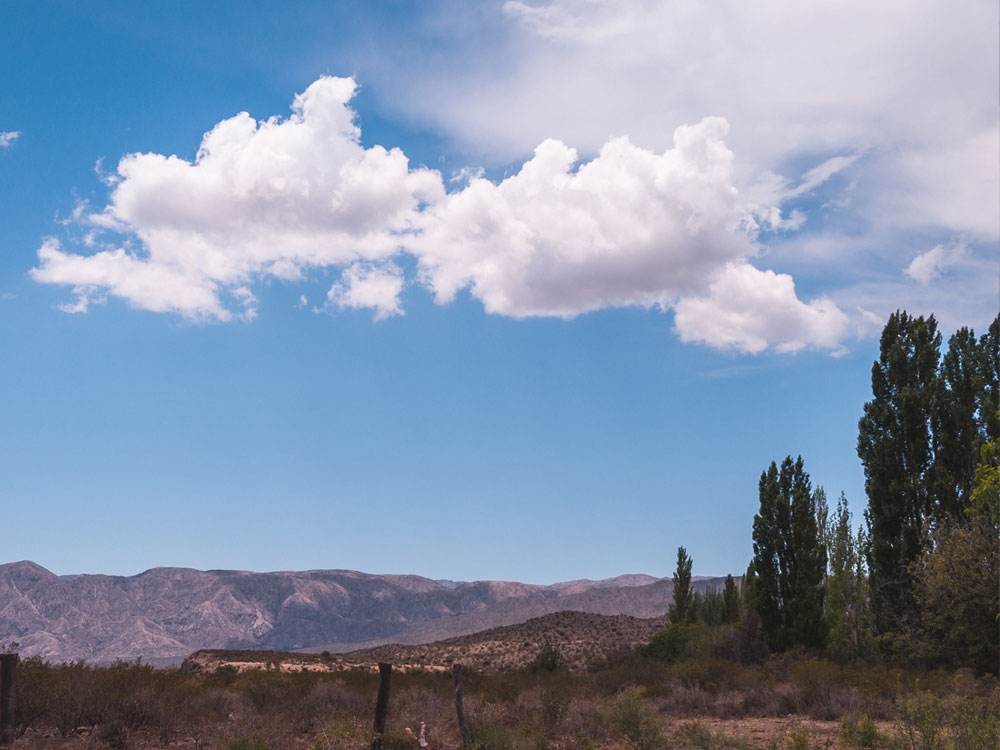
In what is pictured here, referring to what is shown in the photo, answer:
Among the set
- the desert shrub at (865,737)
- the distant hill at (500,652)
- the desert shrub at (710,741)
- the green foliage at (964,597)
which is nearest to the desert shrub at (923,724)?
the desert shrub at (865,737)

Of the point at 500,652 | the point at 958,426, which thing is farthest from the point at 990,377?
the point at 500,652

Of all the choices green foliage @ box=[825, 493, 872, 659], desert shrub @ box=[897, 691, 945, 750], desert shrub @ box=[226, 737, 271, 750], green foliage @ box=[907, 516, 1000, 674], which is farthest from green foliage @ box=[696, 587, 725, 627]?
desert shrub @ box=[226, 737, 271, 750]

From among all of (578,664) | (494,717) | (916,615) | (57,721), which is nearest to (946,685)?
(916,615)

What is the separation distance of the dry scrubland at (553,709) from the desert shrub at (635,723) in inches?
1.3

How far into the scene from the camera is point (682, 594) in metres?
A: 54.2

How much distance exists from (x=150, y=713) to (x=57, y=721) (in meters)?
2.03

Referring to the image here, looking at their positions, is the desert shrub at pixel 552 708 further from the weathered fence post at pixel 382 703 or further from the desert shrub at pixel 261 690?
the desert shrub at pixel 261 690

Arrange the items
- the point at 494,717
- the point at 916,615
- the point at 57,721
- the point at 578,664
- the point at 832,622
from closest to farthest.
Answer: the point at 57,721 → the point at 494,717 → the point at 916,615 → the point at 832,622 → the point at 578,664

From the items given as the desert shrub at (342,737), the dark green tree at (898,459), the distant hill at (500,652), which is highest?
the dark green tree at (898,459)

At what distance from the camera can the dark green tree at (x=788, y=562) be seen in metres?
35.8

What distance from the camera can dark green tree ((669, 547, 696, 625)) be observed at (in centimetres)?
5204

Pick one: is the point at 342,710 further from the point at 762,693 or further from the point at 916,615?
the point at 916,615

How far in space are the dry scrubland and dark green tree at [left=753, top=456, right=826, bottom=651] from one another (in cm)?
288

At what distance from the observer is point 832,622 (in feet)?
121
